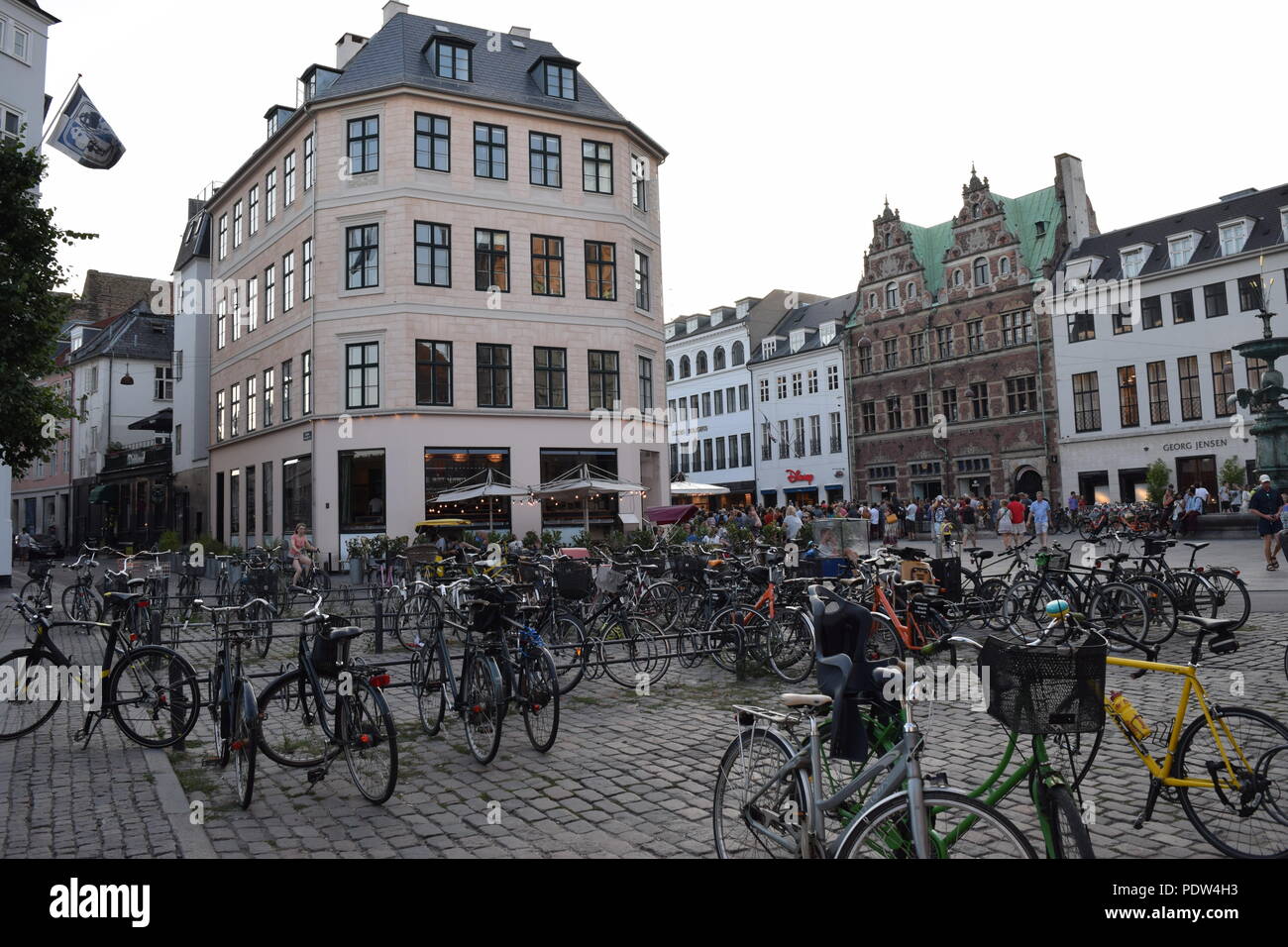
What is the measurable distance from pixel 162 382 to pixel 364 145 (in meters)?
29.7

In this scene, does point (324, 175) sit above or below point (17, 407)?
above

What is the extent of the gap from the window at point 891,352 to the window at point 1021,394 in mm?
7714

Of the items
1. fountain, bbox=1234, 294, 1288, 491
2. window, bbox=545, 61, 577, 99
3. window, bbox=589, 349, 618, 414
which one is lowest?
fountain, bbox=1234, 294, 1288, 491

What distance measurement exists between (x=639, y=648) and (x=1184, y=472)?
4181 centimetres

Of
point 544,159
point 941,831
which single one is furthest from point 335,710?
point 544,159

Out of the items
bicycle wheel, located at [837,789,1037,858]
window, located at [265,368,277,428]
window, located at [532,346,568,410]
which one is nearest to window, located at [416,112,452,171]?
window, located at [532,346,568,410]

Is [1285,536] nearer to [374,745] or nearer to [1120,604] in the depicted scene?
[1120,604]

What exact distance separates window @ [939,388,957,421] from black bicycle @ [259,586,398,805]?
49.7 m

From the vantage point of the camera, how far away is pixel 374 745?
550cm

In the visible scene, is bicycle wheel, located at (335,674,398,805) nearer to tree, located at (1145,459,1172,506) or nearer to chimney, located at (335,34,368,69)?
chimney, located at (335,34,368,69)

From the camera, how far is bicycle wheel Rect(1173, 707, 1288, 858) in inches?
167

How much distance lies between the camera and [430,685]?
782 cm

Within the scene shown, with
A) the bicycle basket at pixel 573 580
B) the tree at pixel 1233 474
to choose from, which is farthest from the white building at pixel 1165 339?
the bicycle basket at pixel 573 580
